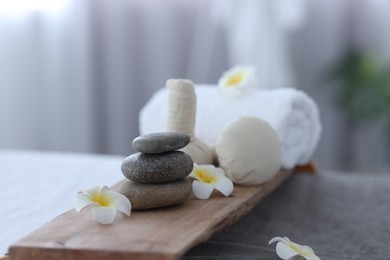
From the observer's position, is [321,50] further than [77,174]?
Yes

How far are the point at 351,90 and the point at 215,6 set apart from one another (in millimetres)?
623

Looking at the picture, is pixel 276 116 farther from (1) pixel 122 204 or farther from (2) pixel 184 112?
(1) pixel 122 204

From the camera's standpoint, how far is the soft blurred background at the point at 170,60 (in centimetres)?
232

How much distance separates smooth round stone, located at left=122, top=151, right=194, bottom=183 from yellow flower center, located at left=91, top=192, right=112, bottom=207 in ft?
0.15

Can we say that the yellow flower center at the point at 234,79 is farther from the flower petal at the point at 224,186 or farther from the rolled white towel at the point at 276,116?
the flower petal at the point at 224,186

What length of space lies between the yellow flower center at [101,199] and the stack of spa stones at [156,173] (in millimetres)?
29

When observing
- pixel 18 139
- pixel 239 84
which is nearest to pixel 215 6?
pixel 18 139

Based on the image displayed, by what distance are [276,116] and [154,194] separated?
1.22 feet

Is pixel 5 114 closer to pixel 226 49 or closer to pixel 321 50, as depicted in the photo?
pixel 226 49

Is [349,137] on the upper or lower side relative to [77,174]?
lower

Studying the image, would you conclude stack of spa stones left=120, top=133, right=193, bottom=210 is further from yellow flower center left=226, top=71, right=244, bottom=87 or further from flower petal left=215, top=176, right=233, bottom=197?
yellow flower center left=226, top=71, right=244, bottom=87

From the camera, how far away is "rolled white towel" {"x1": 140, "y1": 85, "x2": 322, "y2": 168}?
112 cm

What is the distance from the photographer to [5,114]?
2.33 m

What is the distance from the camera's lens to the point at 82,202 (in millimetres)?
786
